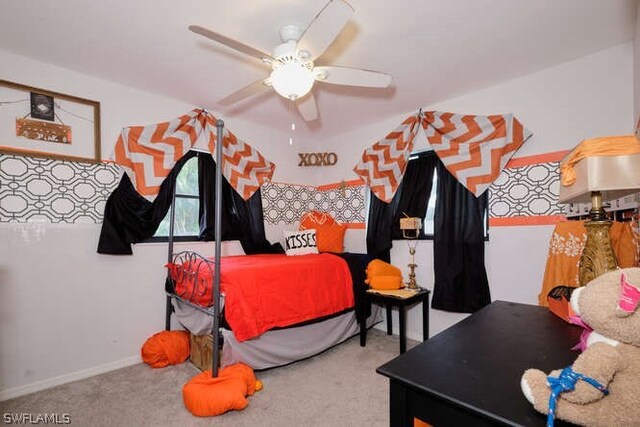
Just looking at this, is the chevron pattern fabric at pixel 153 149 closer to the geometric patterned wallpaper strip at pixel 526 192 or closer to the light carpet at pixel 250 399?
the light carpet at pixel 250 399

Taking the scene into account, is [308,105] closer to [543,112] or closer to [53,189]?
[543,112]

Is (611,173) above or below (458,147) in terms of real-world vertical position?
below

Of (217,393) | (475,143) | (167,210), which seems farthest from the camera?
(167,210)

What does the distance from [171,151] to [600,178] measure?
296 cm

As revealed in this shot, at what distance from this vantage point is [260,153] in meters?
3.54

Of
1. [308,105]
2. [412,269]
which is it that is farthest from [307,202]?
[308,105]

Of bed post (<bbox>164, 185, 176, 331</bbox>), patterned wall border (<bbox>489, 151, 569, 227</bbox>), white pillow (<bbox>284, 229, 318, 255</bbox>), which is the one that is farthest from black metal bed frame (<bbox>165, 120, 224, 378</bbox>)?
patterned wall border (<bbox>489, 151, 569, 227</bbox>)

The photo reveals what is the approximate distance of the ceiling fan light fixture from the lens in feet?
5.54

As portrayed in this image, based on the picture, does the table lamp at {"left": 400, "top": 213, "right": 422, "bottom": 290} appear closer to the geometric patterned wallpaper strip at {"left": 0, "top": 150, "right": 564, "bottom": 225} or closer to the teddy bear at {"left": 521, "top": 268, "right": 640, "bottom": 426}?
the geometric patterned wallpaper strip at {"left": 0, "top": 150, "right": 564, "bottom": 225}

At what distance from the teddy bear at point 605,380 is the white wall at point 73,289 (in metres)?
2.84


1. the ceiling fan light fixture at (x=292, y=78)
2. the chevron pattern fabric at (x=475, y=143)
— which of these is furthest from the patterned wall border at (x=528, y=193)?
the ceiling fan light fixture at (x=292, y=78)

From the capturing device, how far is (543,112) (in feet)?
7.69

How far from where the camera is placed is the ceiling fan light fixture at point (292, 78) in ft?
5.54

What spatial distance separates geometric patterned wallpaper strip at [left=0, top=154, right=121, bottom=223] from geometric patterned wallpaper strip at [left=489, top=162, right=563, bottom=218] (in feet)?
10.6
